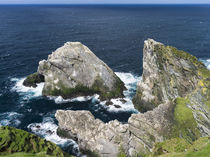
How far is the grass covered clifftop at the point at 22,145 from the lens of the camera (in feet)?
80.7

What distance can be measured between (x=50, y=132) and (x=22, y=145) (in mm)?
16978

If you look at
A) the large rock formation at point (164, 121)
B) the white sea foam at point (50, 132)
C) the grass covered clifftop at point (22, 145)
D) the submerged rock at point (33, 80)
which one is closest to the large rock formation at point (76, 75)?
the submerged rock at point (33, 80)

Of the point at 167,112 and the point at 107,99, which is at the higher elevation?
the point at 167,112

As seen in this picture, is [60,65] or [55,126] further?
[60,65]

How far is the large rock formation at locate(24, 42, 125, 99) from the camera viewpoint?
57.7m

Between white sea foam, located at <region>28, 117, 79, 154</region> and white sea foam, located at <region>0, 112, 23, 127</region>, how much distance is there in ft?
14.5

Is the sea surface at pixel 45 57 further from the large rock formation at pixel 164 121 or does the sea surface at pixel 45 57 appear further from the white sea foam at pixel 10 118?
the large rock formation at pixel 164 121

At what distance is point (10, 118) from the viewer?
48.4 meters

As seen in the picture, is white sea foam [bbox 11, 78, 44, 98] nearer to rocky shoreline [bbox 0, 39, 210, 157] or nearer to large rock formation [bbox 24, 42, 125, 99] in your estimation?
large rock formation [bbox 24, 42, 125, 99]

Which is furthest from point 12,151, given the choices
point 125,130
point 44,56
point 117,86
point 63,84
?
point 44,56

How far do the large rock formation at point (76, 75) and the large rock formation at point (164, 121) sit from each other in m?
17.0

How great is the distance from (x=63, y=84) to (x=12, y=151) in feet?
113

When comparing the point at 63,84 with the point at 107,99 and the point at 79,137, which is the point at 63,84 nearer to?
the point at 107,99

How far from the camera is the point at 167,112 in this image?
35.5 metres
